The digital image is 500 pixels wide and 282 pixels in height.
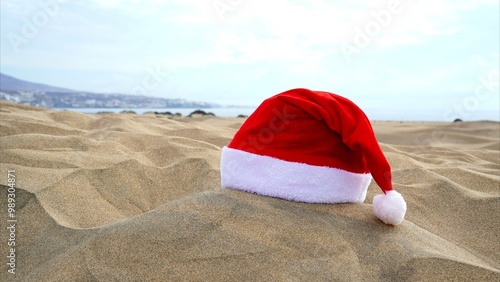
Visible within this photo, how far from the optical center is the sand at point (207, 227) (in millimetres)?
1362

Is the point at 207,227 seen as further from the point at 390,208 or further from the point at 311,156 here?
the point at 390,208

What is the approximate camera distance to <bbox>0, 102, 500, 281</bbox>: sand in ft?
4.47

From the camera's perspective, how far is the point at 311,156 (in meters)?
1.69

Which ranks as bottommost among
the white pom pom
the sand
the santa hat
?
the sand

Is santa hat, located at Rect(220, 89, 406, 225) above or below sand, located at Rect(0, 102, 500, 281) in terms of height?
above

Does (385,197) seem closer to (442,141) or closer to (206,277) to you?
(206,277)

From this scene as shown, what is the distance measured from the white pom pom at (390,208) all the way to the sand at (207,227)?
0.15ft

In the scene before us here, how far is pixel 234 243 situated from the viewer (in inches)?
55.9

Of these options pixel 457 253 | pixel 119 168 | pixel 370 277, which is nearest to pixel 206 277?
pixel 370 277

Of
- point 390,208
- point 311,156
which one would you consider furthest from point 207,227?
point 390,208

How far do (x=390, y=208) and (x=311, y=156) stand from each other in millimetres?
378

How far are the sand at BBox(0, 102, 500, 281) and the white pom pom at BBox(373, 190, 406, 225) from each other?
1.8 inches

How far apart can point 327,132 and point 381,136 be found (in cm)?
498

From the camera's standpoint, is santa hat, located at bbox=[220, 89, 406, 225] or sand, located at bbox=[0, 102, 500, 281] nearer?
sand, located at bbox=[0, 102, 500, 281]
